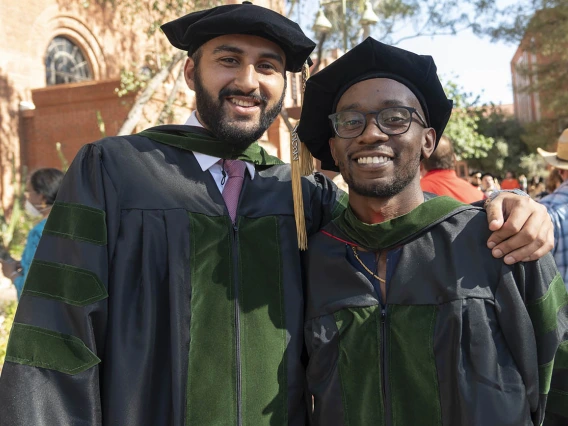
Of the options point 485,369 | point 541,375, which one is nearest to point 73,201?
point 485,369

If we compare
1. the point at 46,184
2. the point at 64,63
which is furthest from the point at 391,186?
the point at 64,63

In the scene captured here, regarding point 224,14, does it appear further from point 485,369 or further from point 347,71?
point 485,369

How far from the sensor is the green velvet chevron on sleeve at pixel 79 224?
6.69 ft

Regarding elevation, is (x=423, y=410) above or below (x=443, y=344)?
below

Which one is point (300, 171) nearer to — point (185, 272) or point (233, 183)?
point (233, 183)

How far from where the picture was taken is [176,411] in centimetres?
204

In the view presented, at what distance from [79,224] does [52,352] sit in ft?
1.37

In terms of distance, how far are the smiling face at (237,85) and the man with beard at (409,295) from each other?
206 millimetres

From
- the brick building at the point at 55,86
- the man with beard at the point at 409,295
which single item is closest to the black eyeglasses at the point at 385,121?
the man with beard at the point at 409,295

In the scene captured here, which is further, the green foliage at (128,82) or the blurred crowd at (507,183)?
the green foliage at (128,82)

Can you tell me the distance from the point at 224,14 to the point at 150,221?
2.74 ft

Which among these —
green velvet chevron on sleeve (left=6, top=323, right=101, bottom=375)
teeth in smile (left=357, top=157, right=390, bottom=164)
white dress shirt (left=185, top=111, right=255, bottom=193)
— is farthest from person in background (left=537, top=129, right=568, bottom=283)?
green velvet chevron on sleeve (left=6, top=323, right=101, bottom=375)

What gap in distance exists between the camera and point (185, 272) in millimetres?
2145

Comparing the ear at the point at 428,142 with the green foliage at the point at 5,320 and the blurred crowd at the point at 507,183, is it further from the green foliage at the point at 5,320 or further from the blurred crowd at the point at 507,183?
the green foliage at the point at 5,320
